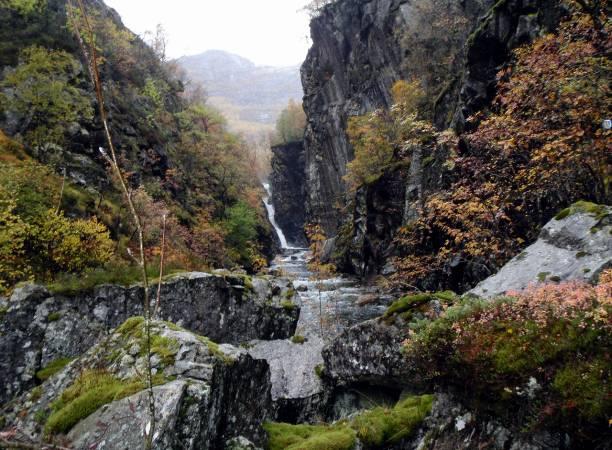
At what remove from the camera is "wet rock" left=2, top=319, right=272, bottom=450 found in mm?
4508

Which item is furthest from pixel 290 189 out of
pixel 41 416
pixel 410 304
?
pixel 41 416

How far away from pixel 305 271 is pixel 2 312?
38.6 metres

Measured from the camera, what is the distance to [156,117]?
148ft

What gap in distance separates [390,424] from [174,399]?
3.87 m

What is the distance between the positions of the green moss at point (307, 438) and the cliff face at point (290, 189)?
73.0 meters

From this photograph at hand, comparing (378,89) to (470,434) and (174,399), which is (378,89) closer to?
(470,434)

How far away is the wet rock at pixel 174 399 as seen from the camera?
Answer: 4.51 metres

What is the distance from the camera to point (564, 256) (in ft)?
24.2

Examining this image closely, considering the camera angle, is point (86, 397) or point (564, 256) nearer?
point (86, 397)

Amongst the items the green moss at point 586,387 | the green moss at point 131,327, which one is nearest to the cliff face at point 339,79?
the green moss at point 131,327

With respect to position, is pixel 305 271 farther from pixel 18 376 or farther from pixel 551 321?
pixel 551 321

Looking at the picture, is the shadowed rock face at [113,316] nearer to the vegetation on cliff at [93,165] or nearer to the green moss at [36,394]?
the vegetation on cliff at [93,165]

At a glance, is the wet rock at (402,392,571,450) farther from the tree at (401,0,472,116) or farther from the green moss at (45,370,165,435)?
the tree at (401,0,472,116)

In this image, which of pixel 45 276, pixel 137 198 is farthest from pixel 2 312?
pixel 137 198
